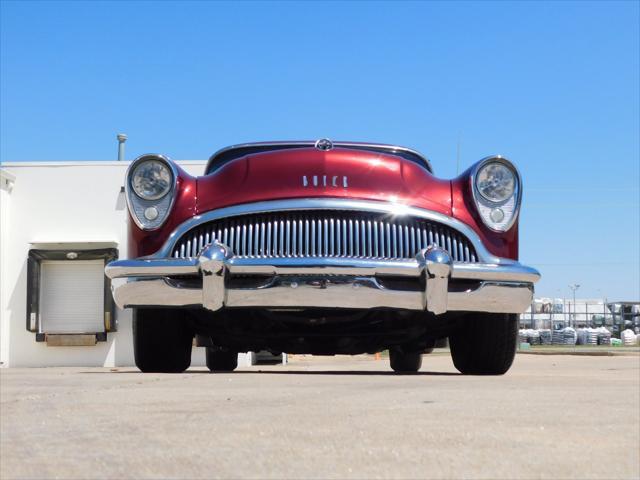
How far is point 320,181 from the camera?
14.9ft

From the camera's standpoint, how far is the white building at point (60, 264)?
18047mm

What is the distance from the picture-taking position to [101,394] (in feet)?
12.6

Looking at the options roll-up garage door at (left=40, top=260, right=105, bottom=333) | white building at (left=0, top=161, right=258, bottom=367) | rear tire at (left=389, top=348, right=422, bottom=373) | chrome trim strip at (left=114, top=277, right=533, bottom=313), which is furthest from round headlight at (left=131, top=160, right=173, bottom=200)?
roll-up garage door at (left=40, top=260, right=105, bottom=333)

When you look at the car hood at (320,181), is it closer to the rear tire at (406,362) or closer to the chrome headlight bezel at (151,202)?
the chrome headlight bezel at (151,202)

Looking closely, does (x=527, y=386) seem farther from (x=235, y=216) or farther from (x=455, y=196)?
(x=235, y=216)

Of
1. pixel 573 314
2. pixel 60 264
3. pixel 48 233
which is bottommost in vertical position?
pixel 573 314

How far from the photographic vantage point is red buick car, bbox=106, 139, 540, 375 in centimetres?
420

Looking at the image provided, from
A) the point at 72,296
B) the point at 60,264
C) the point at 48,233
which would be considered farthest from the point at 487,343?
the point at 48,233

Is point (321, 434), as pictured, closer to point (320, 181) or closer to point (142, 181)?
point (320, 181)

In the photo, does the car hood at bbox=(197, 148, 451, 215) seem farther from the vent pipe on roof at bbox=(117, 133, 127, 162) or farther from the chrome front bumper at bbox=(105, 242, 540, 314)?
the vent pipe on roof at bbox=(117, 133, 127, 162)

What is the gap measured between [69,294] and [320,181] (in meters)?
15.1

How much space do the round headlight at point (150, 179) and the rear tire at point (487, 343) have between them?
1932 mm

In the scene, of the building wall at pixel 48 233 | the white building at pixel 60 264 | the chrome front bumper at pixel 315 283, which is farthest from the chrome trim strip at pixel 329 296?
the building wall at pixel 48 233

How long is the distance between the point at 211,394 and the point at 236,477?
1.61m
